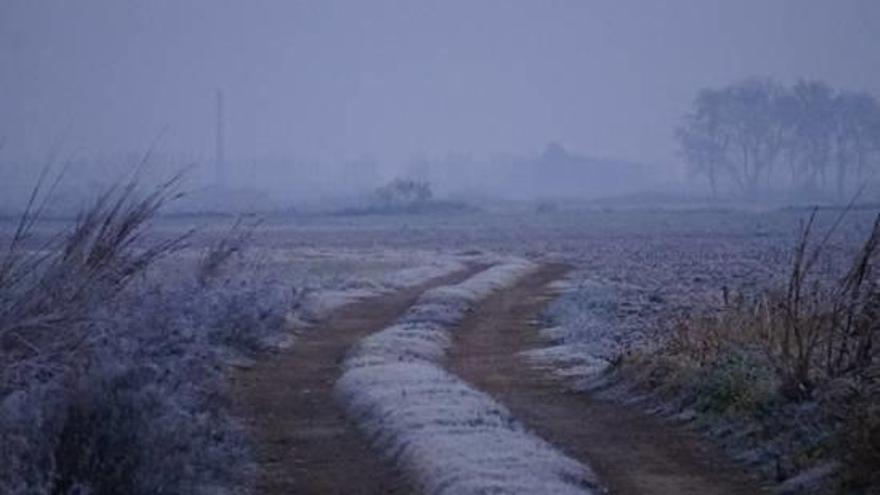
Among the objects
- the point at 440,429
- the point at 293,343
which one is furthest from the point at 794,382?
the point at 293,343

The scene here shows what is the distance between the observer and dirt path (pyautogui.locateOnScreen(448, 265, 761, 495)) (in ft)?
49.7

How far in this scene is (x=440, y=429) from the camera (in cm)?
1739

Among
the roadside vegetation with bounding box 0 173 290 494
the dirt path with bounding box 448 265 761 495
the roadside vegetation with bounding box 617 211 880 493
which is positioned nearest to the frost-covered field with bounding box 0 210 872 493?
the roadside vegetation with bounding box 0 173 290 494

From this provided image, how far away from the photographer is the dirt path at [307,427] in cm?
1562

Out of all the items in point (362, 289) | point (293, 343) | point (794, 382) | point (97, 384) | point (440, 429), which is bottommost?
point (362, 289)

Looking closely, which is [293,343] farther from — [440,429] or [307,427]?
[440,429]

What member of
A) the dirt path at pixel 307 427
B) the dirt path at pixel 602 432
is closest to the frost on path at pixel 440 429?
the dirt path at pixel 307 427

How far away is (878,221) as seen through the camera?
1647cm

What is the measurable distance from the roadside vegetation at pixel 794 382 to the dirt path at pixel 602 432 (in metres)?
0.51

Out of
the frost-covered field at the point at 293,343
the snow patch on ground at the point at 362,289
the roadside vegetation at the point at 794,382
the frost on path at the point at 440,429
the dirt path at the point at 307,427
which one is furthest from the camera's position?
the snow patch on ground at the point at 362,289

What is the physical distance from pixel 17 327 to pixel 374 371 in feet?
33.0

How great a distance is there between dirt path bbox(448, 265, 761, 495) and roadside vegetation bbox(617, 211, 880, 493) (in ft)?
1.68

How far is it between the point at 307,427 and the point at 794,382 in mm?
6562

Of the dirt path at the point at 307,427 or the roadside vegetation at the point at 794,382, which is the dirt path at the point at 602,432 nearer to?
the roadside vegetation at the point at 794,382
